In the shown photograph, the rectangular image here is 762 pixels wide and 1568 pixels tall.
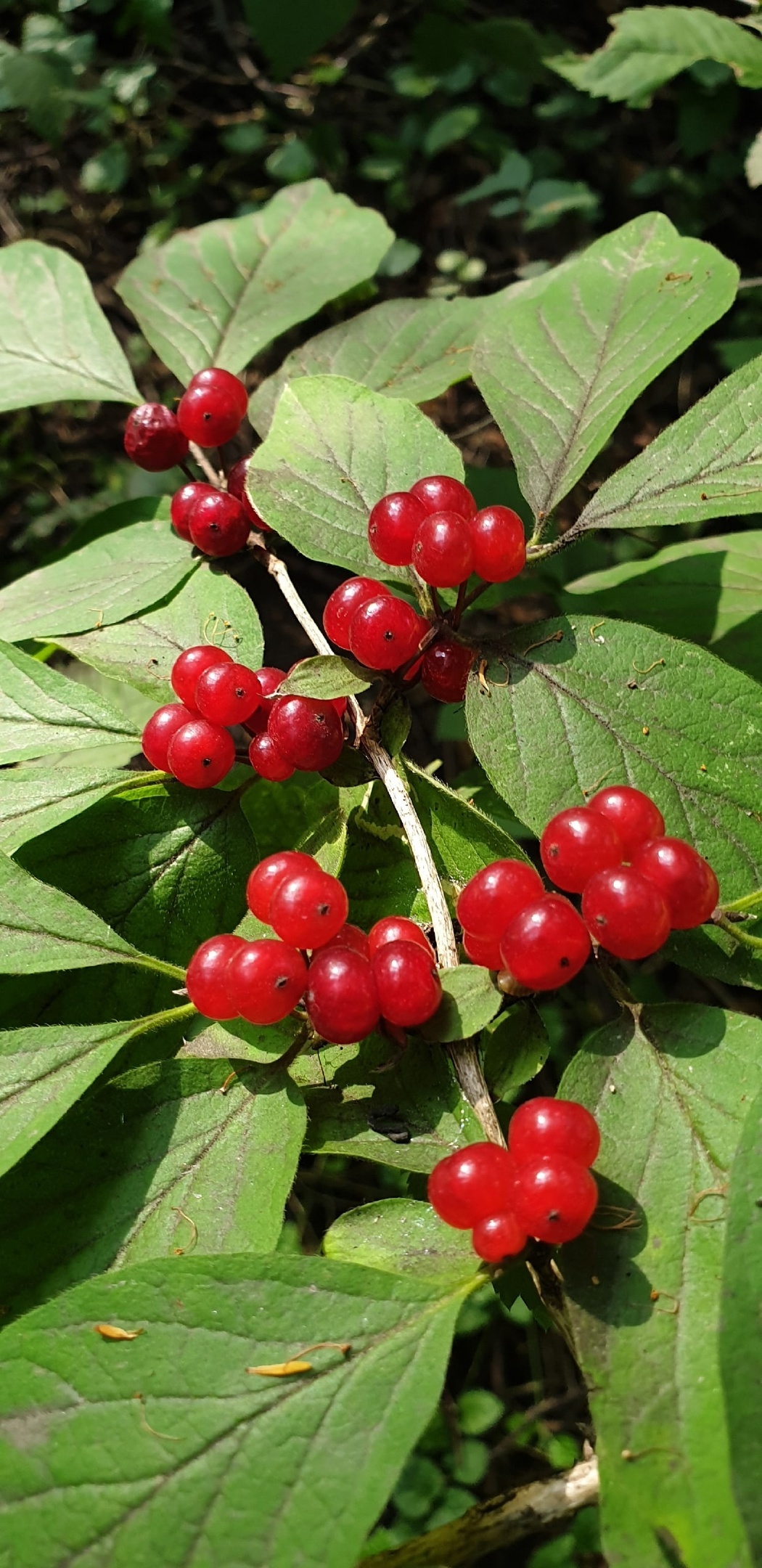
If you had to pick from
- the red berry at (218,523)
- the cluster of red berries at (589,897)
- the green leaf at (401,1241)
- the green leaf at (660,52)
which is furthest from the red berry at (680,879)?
the green leaf at (660,52)

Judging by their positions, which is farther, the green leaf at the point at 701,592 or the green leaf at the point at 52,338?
the green leaf at the point at 52,338

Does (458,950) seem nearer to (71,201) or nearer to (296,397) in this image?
(296,397)

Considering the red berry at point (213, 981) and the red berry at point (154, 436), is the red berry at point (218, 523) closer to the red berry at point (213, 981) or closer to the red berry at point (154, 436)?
the red berry at point (154, 436)

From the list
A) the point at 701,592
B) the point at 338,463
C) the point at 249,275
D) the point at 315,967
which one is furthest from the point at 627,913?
the point at 249,275

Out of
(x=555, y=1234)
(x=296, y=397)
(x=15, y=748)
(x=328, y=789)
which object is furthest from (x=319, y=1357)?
(x=296, y=397)

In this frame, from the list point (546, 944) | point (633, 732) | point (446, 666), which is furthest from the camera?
point (446, 666)

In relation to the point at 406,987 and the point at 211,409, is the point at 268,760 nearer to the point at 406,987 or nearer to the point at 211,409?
the point at 406,987
